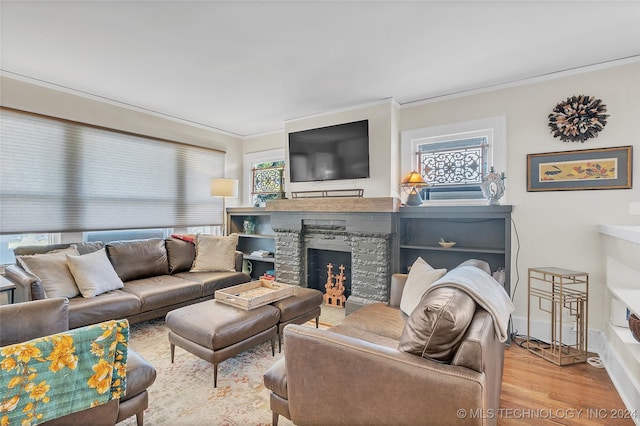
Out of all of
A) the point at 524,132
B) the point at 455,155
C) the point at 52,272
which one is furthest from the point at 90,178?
the point at 524,132

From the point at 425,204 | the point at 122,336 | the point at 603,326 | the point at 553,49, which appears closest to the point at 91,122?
the point at 122,336

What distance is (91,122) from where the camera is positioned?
347 centimetres

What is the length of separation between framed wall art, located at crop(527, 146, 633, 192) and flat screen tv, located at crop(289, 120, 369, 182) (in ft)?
5.58

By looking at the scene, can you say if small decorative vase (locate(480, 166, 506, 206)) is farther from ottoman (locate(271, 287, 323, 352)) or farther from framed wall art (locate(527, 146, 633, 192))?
ottoman (locate(271, 287, 323, 352))

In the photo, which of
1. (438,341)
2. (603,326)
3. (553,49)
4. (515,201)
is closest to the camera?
(438,341)

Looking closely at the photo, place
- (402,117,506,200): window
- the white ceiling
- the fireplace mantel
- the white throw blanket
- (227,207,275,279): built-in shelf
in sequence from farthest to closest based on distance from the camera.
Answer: (227,207,275,279): built-in shelf, the fireplace mantel, (402,117,506,200): window, the white ceiling, the white throw blanket

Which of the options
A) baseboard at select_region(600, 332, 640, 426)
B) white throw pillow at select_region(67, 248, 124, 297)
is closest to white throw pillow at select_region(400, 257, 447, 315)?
baseboard at select_region(600, 332, 640, 426)

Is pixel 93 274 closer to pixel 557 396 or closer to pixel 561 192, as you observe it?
pixel 557 396

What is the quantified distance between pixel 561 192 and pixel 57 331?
12.6ft

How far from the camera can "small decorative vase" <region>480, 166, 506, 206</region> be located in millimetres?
2984

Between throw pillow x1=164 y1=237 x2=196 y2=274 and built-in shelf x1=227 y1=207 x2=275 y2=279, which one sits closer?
throw pillow x1=164 y1=237 x2=196 y2=274

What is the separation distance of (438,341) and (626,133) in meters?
2.79

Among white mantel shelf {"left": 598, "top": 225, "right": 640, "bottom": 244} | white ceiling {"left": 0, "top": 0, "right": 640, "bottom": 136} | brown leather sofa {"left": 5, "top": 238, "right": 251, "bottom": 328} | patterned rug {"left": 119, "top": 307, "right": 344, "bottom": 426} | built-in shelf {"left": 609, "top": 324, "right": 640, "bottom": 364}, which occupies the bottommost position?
A: patterned rug {"left": 119, "top": 307, "right": 344, "bottom": 426}

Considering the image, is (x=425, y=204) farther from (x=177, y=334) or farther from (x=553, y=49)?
(x=177, y=334)
